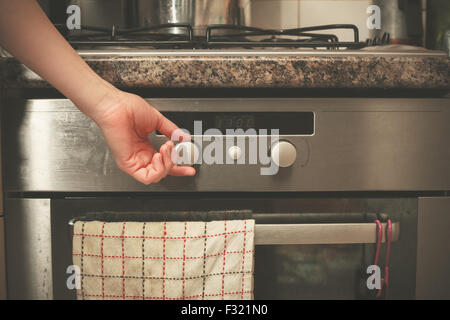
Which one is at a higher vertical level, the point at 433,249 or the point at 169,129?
the point at 169,129

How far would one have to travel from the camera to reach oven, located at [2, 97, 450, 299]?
550mm

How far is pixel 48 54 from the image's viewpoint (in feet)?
1.52

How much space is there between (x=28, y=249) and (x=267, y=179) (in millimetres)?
390

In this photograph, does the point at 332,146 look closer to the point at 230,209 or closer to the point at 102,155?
the point at 230,209

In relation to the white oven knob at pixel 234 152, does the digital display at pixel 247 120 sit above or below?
above

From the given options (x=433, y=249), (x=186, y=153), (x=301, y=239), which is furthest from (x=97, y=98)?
(x=433, y=249)

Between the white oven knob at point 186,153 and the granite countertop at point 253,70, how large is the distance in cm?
9

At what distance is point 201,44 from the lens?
64 cm

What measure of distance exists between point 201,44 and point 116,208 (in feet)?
1.04

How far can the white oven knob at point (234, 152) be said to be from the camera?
0.55 metres

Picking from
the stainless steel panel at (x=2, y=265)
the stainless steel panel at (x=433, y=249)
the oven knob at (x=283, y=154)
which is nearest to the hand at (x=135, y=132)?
the oven knob at (x=283, y=154)
